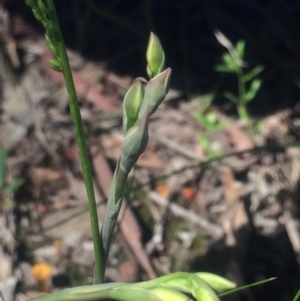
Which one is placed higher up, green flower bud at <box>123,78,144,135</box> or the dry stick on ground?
green flower bud at <box>123,78,144,135</box>

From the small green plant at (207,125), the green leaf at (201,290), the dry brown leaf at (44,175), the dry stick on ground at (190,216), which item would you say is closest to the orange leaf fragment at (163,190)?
the dry stick on ground at (190,216)

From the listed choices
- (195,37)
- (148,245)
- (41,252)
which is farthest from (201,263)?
(195,37)

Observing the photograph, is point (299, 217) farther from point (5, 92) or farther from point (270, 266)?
point (5, 92)

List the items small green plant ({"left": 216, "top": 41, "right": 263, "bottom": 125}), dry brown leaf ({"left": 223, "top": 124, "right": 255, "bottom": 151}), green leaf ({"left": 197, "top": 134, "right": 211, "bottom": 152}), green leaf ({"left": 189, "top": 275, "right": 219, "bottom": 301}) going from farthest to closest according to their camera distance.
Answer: dry brown leaf ({"left": 223, "top": 124, "right": 255, "bottom": 151}) → green leaf ({"left": 197, "top": 134, "right": 211, "bottom": 152}) → small green plant ({"left": 216, "top": 41, "right": 263, "bottom": 125}) → green leaf ({"left": 189, "top": 275, "right": 219, "bottom": 301})

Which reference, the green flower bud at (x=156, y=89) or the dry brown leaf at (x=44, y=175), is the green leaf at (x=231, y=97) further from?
the green flower bud at (x=156, y=89)

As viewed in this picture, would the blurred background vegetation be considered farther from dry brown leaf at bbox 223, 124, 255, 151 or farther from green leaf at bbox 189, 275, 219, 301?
green leaf at bbox 189, 275, 219, 301

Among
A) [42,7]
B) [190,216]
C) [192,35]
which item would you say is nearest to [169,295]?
[42,7]

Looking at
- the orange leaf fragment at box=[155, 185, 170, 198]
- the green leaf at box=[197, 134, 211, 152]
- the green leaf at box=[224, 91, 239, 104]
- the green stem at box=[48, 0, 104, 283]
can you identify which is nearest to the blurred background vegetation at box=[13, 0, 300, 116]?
the green leaf at box=[224, 91, 239, 104]

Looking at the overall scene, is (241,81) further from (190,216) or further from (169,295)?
(169,295)
